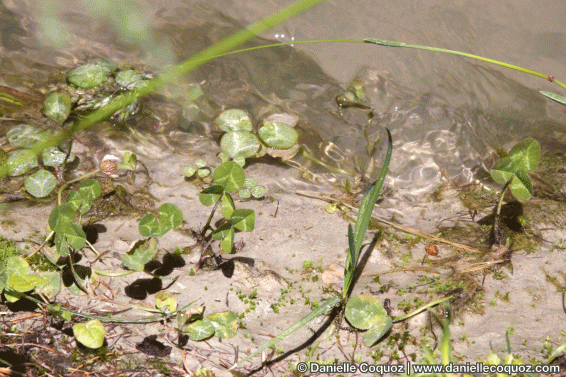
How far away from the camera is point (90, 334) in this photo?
160cm

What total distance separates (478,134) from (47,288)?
2.95m

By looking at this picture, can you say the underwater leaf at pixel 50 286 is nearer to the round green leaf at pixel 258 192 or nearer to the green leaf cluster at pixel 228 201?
the green leaf cluster at pixel 228 201

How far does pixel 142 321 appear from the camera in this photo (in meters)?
1.74

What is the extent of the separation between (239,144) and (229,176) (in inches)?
29.7

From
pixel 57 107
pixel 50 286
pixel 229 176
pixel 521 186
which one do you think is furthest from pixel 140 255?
pixel 521 186

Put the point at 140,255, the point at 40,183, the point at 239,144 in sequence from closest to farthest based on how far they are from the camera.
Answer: the point at 140,255 < the point at 40,183 < the point at 239,144

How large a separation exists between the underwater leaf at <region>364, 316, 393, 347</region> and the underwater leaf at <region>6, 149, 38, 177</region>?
2091mm

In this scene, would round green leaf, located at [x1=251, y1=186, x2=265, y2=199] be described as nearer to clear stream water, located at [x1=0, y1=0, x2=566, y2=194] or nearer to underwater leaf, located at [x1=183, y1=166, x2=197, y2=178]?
underwater leaf, located at [x1=183, y1=166, x2=197, y2=178]

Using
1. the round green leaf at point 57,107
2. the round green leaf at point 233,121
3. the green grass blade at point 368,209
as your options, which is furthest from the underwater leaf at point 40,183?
the green grass blade at point 368,209

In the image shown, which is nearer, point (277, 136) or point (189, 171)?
point (189, 171)

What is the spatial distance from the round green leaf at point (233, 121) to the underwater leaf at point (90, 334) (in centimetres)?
156

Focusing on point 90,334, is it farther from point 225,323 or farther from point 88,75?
point 88,75

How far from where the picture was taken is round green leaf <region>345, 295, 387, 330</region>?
1.75 metres

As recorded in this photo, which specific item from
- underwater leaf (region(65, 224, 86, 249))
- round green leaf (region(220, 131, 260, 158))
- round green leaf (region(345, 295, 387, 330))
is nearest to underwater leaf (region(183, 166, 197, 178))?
round green leaf (region(220, 131, 260, 158))
